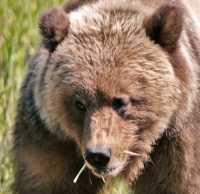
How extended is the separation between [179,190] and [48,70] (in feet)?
3.62

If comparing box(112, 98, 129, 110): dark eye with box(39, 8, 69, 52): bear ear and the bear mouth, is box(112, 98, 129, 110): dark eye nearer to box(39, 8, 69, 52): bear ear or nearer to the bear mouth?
the bear mouth

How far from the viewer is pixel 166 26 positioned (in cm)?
541

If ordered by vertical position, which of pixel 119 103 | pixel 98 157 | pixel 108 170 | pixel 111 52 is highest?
pixel 111 52

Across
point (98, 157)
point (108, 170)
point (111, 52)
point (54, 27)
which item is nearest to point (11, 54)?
point (54, 27)

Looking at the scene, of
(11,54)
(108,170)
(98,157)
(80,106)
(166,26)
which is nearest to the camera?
(98,157)

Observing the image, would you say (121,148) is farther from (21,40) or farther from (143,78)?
(21,40)

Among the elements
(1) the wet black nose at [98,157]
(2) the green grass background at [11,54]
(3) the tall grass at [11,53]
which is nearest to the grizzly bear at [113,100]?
(1) the wet black nose at [98,157]

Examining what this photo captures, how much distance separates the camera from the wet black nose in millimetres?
4969

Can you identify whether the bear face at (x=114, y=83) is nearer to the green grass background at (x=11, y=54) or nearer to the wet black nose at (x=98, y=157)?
the wet black nose at (x=98, y=157)

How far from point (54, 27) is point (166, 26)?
0.65 metres

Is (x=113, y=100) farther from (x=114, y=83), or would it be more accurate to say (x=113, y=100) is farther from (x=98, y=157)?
(x=98, y=157)

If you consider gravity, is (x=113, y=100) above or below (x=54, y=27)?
below

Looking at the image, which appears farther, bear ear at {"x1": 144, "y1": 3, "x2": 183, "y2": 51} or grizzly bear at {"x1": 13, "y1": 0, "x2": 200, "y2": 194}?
bear ear at {"x1": 144, "y1": 3, "x2": 183, "y2": 51}

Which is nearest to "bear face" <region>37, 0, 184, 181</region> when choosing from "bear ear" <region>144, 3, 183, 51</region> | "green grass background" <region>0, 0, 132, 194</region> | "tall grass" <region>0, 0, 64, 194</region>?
"bear ear" <region>144, 3, 183, 51</region>
